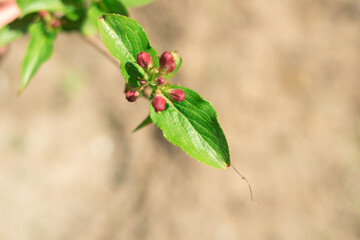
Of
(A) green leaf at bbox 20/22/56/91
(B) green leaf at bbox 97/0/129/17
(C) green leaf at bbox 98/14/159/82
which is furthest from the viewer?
(A) green leaf at bbox 20/22/56/91

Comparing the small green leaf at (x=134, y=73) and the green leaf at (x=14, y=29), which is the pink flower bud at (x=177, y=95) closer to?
the small green leaf at (x=134, y=73)

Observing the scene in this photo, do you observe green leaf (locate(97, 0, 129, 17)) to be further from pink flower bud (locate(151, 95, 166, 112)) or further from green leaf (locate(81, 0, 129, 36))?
pink flower bud (locate(151, 95, 166, 112))

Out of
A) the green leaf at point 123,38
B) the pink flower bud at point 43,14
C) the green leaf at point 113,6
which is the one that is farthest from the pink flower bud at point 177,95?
the pink flower bud at point 43,14

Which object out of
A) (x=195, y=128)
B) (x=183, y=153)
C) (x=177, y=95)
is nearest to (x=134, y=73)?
(x=177, y=95)

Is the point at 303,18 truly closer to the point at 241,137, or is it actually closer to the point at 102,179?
the point at 241,137

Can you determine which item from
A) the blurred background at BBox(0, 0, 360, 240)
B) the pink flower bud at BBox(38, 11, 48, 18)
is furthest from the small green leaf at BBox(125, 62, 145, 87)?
the blurred background at BBox(0, 0, 360, 240)

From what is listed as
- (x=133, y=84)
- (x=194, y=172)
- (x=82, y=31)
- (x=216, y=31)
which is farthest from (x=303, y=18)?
(x=133, y=84)
